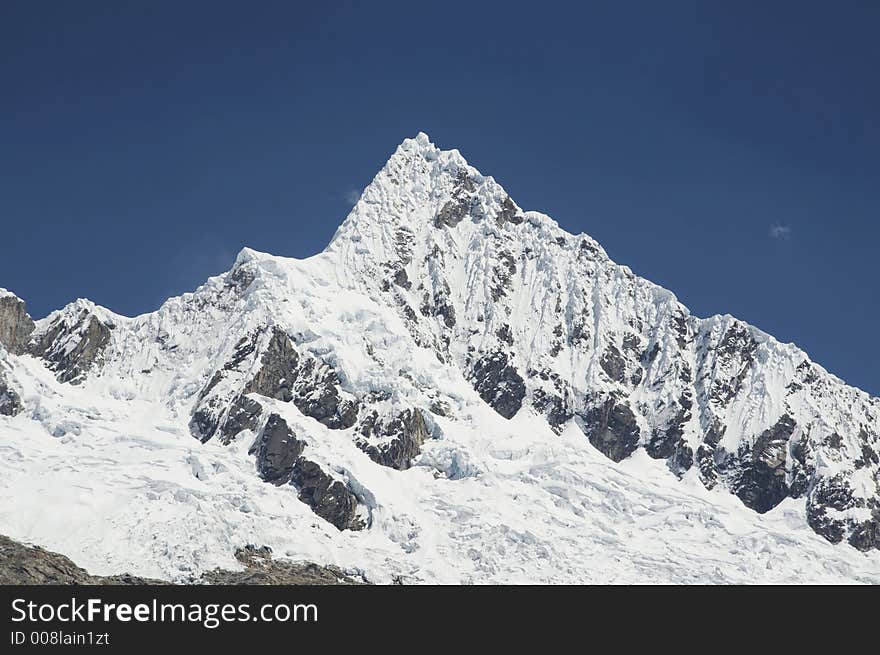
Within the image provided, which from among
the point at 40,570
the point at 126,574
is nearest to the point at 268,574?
the point at 126,574

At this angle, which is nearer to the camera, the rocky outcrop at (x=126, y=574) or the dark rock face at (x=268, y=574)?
the rocky outcrop at (x=126, y=574)

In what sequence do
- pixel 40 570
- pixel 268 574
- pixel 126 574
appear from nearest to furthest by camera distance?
pixel 40 570 → pixel 126 574 → pixel 268 574

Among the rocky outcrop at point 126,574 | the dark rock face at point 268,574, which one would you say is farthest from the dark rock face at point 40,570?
the dark rock face at point 268,574

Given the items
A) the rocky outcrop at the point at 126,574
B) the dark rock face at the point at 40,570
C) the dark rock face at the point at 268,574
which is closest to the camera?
the dark rock face at the point at 40,570

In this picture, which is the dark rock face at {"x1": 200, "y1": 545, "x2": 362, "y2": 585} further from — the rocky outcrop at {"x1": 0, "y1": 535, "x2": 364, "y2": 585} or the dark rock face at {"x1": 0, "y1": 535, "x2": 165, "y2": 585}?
the dark rock face at {"x1": 0, "y1": 535, "x2": 165, "y2": 585}

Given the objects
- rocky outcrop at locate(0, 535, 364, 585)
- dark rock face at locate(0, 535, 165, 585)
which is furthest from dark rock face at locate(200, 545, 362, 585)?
dark rock face at locate(0, 535, 165, 585)

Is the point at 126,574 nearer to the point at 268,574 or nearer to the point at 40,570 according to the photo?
the point at 40,570

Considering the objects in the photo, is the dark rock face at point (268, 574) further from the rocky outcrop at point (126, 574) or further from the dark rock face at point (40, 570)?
the dark rock face at point (40, 570)

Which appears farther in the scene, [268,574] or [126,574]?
[268,574]
